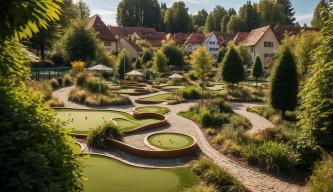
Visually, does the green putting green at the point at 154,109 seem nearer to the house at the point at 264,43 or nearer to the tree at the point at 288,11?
the house at the point at 264,43

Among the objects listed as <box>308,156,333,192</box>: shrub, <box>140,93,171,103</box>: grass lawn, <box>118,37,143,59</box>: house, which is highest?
<box>118,37,143,59</box>: house

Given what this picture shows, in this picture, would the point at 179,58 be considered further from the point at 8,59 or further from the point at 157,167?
the point at 8,59

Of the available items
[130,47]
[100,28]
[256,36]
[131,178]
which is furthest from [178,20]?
[131,178]

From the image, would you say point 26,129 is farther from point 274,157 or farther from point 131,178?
point 274,157

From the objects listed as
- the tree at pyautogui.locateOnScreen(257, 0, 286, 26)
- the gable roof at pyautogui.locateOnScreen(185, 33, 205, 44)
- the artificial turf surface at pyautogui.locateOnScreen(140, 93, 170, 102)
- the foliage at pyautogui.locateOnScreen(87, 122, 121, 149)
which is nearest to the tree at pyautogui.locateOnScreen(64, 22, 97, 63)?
the artificial turf surface at pyautogui.locateOnScreen(140, 93, 170, 102)

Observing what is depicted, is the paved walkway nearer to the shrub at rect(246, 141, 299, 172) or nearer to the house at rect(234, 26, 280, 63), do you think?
the shrub at rect(246, 141, 299, 172)

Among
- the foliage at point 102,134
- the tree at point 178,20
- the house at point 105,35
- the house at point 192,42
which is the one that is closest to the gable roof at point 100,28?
the house at point 105,35
